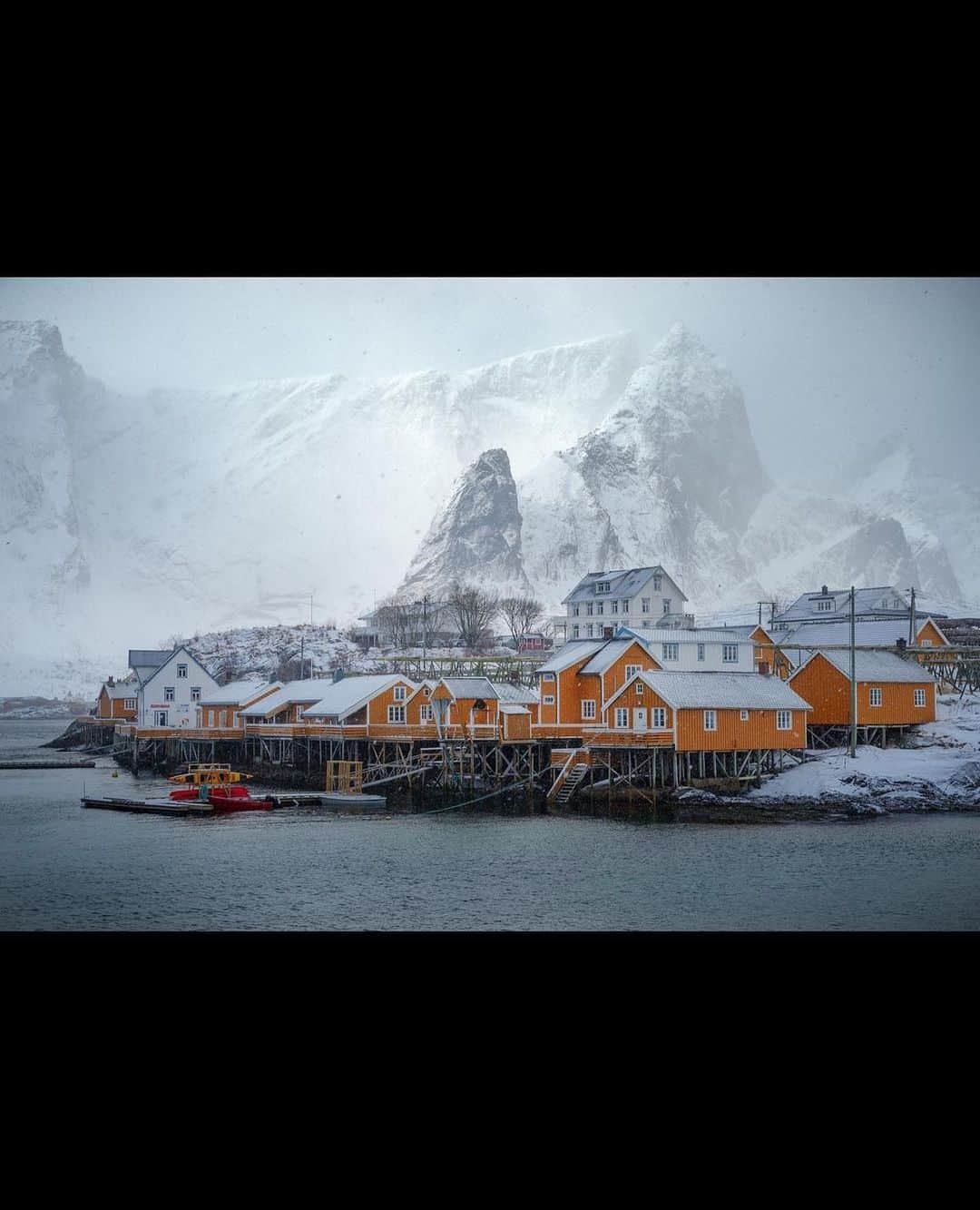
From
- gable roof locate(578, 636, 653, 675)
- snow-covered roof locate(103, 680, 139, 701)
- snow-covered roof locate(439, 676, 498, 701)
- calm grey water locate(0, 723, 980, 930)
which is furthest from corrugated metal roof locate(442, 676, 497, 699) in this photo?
snow-covered roof locate(103, 680, 139, 701)

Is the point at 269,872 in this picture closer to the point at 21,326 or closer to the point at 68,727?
the point at 68,727

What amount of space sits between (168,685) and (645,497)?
12.1 ft

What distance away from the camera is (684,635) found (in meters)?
8.31

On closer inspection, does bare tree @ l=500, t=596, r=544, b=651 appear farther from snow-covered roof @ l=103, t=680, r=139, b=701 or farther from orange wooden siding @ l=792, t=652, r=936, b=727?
snow-covered roof @ l=103, t=680, r=139, b=701

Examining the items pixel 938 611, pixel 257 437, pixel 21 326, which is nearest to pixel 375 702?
pixel 257 437

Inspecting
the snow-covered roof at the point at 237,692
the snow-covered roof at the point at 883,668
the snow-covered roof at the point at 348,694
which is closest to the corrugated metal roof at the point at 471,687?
the snow-covered roof at the point at 348,694

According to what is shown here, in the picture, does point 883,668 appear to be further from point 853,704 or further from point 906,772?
point 906,772

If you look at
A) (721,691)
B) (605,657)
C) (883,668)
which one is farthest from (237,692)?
(883,668)

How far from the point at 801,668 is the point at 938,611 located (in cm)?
108

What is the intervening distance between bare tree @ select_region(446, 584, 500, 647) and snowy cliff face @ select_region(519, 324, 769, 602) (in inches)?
14.8

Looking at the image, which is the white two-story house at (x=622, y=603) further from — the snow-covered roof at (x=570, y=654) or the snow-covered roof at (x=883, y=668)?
the snow-covered roof at (x=883, y=668)

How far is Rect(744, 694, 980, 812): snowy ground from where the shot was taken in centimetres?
809

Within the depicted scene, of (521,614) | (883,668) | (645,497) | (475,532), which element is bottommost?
(883,668)
